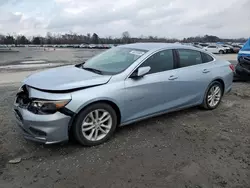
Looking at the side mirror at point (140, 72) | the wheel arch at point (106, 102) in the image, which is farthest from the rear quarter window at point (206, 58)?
the wheel arch at point (106, 102)

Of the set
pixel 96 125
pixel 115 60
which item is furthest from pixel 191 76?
pixel 96 125

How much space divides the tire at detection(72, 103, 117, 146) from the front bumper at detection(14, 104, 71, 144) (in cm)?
17

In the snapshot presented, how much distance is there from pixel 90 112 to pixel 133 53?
1465 millimetres

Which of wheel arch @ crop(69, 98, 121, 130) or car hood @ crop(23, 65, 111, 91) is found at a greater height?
car hood @ crop(23, 65, 111, 91)

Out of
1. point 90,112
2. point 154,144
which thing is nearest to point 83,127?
point 90,112

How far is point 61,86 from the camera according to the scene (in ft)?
10.8

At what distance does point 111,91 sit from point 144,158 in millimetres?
1068

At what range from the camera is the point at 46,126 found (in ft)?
10.2

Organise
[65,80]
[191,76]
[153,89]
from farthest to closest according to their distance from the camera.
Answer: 1. [191,76]
2. [153,89]
3. [65,80]

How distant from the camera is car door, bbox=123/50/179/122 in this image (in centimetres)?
378

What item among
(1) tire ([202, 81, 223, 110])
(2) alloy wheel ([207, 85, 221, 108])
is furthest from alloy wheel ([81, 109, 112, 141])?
(2) alloy wheel ([207, 85, 221, 108])

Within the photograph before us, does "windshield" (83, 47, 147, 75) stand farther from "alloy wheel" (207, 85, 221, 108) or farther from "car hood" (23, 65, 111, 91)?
"alloy wheel" (207, 85, 221, 108)

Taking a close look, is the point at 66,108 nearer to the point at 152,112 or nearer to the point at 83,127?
the point at 83,127

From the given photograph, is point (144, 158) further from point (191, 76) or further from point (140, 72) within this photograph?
point (191, 76)
